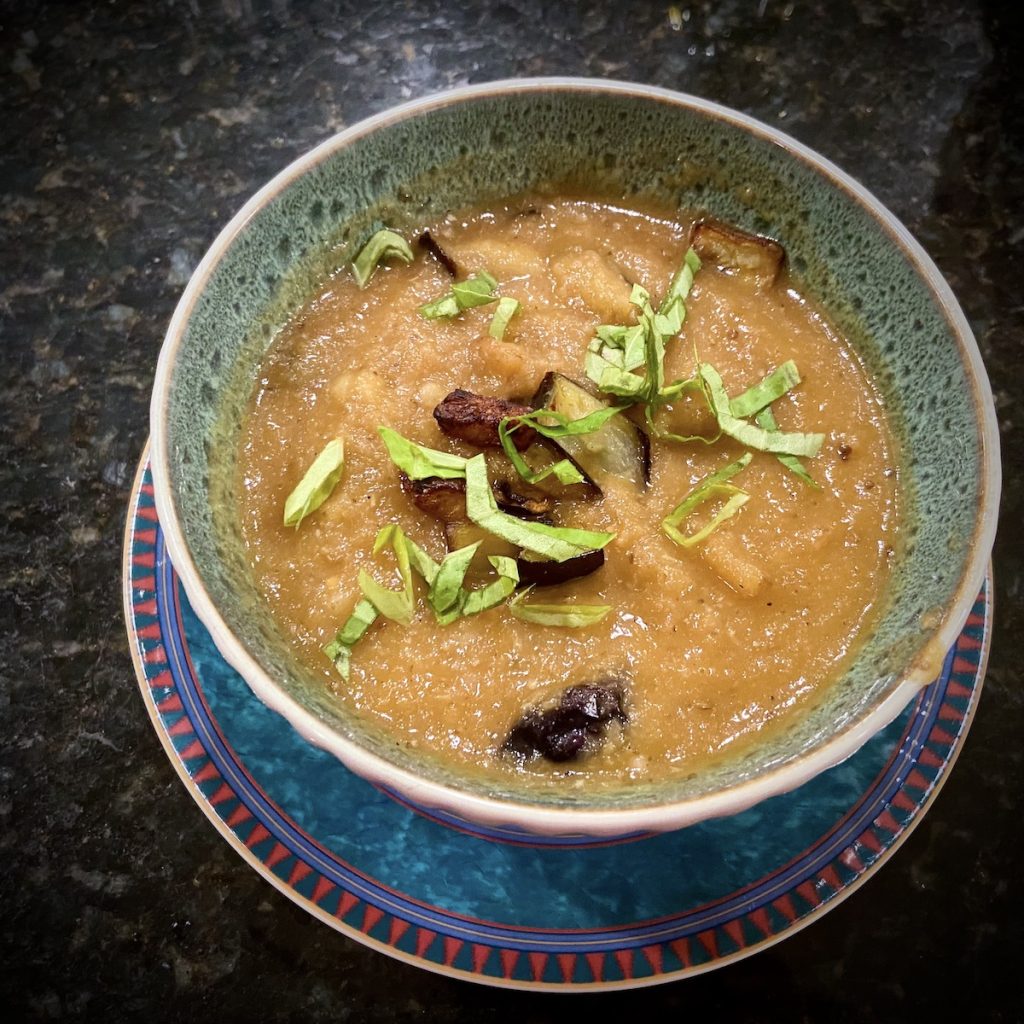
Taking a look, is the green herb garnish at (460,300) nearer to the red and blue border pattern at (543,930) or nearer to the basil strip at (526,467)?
the basil strip at (526,467)

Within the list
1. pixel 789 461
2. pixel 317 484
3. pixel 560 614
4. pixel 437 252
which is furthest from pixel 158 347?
pixel 789 461

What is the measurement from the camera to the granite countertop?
6.49ft

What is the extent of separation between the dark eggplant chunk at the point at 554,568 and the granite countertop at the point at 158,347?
2.88 ft

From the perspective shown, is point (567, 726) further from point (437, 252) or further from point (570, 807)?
point (437, 252)

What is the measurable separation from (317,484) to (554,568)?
517 millimetres

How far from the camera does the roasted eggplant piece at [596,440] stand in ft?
6.40

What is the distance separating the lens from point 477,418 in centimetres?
191

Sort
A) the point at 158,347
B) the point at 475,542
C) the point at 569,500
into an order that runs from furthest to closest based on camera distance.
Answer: the point at 158,347
the point at 569,500
the point at 475,542

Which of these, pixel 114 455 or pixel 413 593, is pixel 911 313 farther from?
pixel 114 455

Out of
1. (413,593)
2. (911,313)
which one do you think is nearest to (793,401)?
(911,313)

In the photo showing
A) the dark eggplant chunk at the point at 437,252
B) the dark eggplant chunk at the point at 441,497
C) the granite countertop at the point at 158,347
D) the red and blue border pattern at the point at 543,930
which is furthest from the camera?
the dark eggplant chunk at the point at 437,252

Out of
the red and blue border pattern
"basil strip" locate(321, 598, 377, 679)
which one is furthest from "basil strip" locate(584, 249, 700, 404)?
the red and blue border pattern

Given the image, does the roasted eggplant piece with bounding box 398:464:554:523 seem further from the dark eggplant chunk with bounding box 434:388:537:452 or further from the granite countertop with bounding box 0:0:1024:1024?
the granite countertop with bounding box 0:0:1024:1024

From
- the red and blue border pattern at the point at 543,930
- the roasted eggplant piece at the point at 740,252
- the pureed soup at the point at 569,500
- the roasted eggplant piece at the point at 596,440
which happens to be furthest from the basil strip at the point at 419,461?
the roasted eggplant piece at the point at 740,252
